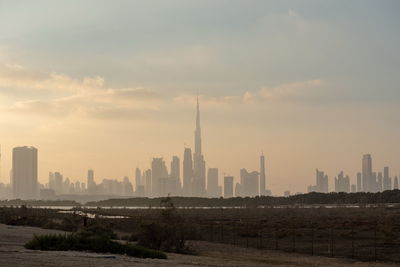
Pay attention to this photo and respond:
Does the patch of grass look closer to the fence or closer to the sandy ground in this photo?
the sandy ground

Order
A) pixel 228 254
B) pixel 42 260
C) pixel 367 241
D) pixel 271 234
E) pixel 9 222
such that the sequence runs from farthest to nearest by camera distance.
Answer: pixel 9 222, pixel 271 234, pixel 367 241, pixel 228 254, pixel 42 260

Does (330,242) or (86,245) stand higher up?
(86,245)

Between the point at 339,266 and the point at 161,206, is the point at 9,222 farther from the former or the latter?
the point at 339,266

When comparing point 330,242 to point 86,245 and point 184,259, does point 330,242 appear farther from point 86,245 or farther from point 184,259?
point 86,245

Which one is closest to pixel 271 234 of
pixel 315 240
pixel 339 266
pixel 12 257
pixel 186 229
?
pixel 315 240

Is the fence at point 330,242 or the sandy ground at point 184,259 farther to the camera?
the fence at point 330,242

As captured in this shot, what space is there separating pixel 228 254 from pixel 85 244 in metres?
10.9

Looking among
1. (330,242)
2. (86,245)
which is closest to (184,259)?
(86,245)

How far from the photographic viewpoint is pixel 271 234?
185 feet

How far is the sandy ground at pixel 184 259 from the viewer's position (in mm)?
22919

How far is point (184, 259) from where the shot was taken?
31.8 metres

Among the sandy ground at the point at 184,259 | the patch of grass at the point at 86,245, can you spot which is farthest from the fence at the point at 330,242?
the patch of grass at the point at 86,245

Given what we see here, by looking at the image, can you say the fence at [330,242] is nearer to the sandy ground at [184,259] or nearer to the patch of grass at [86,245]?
the sandy ground at [184,259]

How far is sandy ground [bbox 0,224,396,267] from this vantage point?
→ 22919 millimetres
